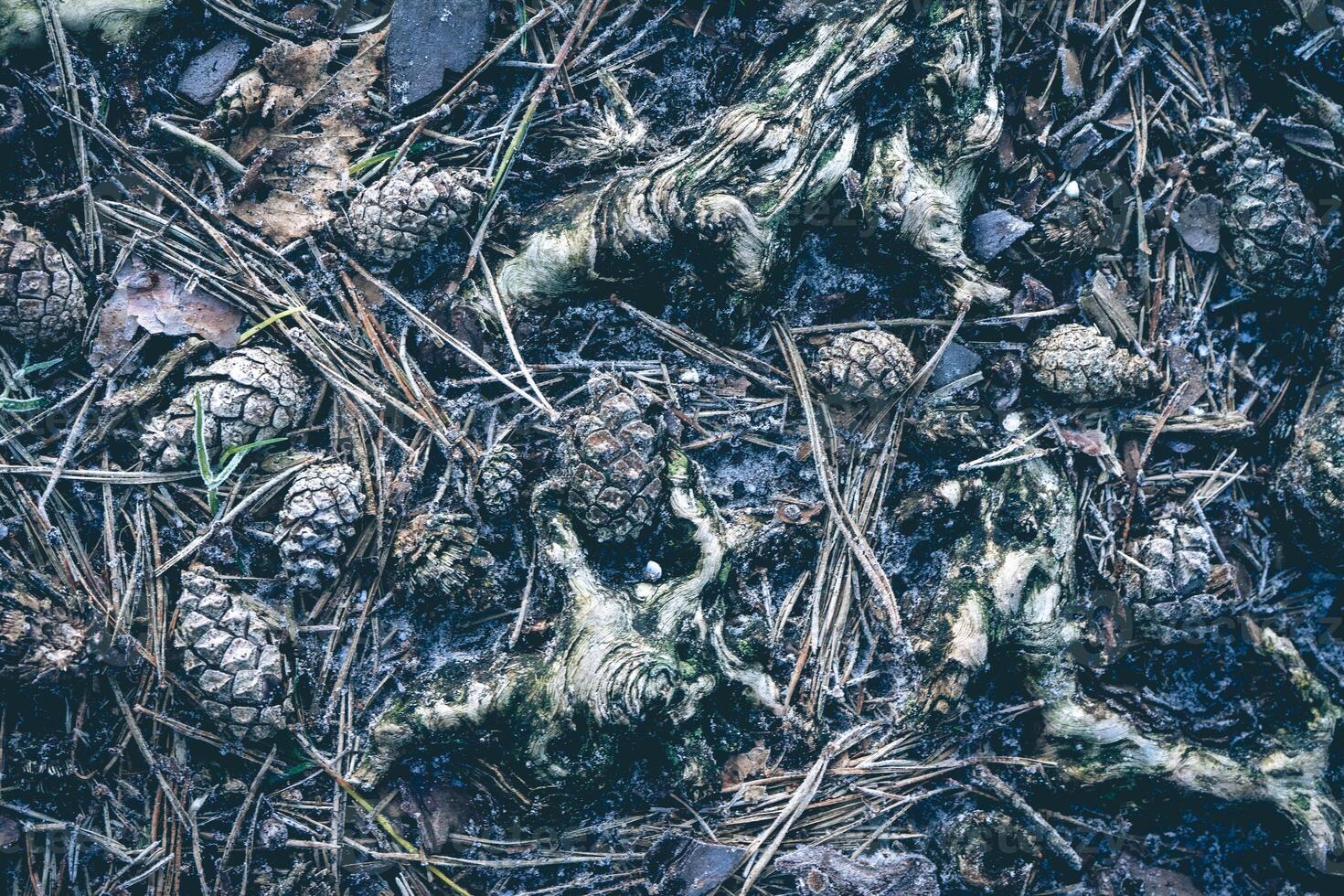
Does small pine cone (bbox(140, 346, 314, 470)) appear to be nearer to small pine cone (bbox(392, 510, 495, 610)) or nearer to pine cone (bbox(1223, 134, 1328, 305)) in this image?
small pine cone (bbox(392, 510, 495, 610))

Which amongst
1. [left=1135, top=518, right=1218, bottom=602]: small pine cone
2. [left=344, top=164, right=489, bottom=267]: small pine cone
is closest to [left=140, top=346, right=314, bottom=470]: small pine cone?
[left=344, top=164, right=489, bottom=267]: small pine cone

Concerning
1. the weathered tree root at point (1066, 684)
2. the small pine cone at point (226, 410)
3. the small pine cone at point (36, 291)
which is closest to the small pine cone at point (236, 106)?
the small pine cone at point (36, 291)

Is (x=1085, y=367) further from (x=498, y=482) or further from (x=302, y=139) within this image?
(x=302, y=139)

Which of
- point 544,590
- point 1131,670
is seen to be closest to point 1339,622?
point 1131,670

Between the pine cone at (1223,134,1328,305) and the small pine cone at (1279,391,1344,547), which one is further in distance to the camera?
the pine cone at (1223,134,1328,305)

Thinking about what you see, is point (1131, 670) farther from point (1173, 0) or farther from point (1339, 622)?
point (1173, 0)

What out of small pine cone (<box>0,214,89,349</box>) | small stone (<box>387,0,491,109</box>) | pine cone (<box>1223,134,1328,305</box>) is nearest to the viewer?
small pine cone (<box>0,214,89,349</box>)
